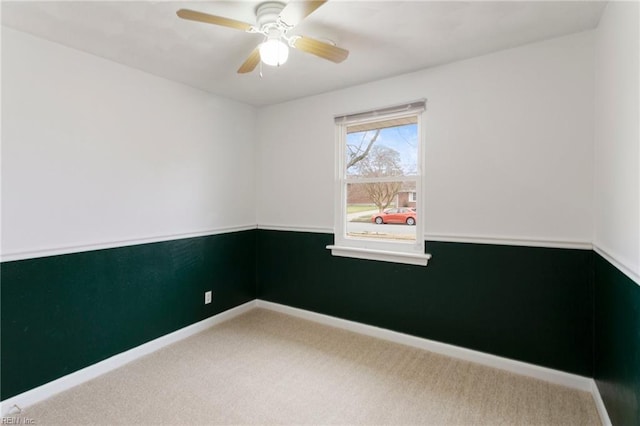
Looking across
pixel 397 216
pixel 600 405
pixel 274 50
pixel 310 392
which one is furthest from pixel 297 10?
pixel 600 405

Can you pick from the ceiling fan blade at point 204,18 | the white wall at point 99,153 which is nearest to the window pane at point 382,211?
the white wall at point 99,153

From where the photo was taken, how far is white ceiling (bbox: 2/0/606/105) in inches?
72.2

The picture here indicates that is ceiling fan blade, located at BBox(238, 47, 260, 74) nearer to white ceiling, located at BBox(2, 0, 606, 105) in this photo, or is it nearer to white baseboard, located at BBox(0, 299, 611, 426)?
white ceiling, located at BBox(2, 0, 606, 105)

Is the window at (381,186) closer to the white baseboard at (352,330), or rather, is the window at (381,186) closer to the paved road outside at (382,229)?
the paved road outside at (382,229)

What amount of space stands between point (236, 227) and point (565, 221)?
9.90ft

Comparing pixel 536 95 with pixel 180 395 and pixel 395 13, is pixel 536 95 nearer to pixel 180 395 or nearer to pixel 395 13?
pixel 395 13

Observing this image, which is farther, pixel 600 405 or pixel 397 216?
pixel 397 216

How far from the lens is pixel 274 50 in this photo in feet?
5.86

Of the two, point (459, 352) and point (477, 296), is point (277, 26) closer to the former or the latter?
point (477, 296)

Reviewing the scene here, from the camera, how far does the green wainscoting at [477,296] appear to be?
224 cm

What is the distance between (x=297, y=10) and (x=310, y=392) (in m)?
2.31

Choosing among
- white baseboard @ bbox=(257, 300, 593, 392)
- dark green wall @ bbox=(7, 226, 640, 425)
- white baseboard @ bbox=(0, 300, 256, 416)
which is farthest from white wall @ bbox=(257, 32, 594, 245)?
white baseboard @ bbox=(0, 300, 256, 416)

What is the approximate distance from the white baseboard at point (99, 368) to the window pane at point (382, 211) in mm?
1770

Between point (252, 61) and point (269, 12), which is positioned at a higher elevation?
point (269, 12)
